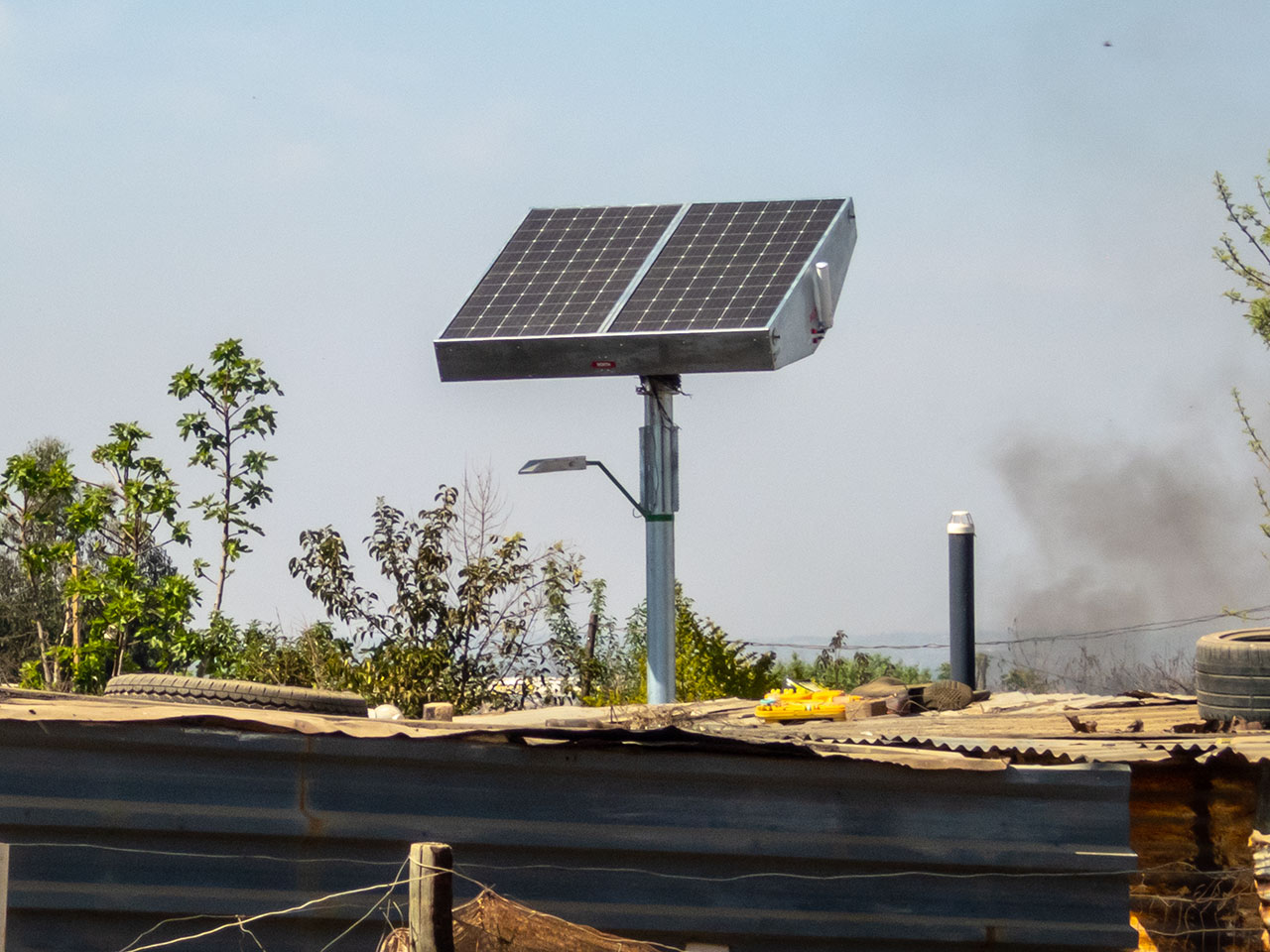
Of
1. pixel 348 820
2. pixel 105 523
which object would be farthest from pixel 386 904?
pixel 105 523

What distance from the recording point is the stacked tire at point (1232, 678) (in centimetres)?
974

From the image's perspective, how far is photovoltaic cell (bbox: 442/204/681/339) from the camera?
577 inches

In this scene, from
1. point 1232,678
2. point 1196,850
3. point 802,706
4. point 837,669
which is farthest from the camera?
point 837,669

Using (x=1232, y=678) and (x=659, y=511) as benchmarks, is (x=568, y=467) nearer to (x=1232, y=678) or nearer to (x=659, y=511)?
(x=659, y=511)

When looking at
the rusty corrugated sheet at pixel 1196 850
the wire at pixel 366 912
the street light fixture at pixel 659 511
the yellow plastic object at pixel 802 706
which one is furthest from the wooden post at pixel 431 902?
the street light fixture at pixel 659 511

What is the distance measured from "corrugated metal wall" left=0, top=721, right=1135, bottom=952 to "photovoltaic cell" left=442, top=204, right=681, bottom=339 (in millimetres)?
7670

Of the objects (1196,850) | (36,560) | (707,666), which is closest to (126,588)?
(36,560)

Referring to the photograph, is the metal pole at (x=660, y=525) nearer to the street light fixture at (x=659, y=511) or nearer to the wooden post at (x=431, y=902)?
the street light fixture at (x=659, y=511)

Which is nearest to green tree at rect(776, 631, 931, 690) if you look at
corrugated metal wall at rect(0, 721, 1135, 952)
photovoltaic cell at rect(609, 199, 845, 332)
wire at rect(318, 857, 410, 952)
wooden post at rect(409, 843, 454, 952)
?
photovoltaic cell at rect(609, 199, 845, 332)

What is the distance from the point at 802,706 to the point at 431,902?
6464 mm

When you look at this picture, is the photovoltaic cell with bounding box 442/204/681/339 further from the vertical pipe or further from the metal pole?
the vertical pipe

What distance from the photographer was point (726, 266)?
1527 cm

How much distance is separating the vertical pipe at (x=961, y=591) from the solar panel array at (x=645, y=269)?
3.29m

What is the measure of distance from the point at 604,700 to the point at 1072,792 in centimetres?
1123
